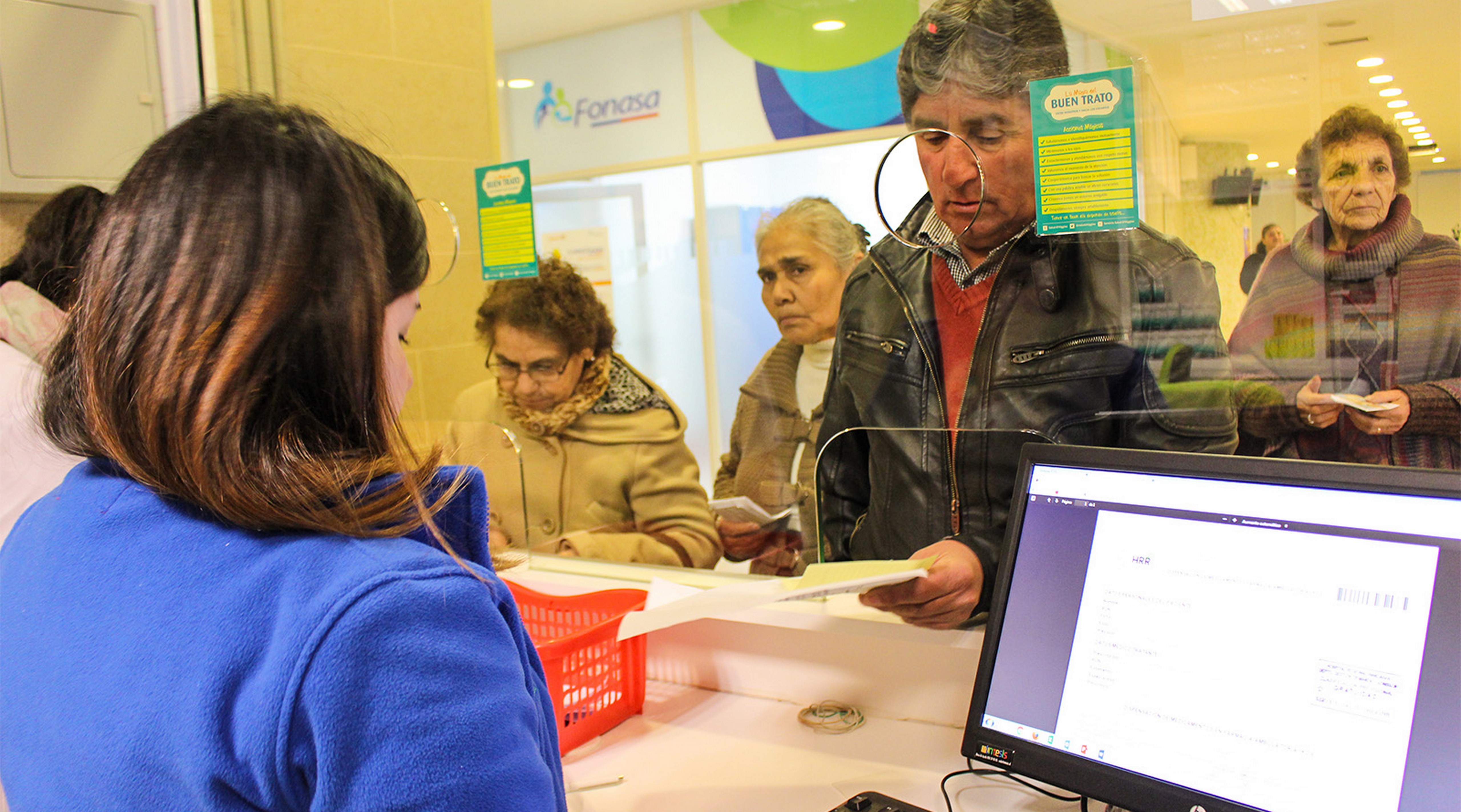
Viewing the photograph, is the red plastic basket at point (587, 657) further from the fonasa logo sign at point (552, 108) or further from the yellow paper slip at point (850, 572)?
the fonasa logo sign at point (552, 108)

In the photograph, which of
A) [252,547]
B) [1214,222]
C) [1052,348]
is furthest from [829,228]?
[252,547]

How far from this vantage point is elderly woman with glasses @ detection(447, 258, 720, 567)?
190 centimetres

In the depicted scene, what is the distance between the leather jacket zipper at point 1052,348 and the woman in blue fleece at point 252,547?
0.93 meters

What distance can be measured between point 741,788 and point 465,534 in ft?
1.94

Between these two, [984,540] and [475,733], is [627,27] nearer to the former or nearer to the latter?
[984,540]

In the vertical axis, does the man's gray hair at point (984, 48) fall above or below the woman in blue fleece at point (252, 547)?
above

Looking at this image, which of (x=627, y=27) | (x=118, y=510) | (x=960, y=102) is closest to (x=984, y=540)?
(x=960, y=102)

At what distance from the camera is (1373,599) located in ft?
2.66

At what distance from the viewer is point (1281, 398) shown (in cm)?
128

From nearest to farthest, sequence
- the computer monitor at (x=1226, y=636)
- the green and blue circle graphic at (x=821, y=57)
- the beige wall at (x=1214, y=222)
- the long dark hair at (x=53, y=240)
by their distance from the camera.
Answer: the computer monitor at (x=1226, y=636) → the beige wall at (x=1214, y=222) → the green and blue circle graphic at (x=821, y=57) → the long dark hair at (x=53, y=240)

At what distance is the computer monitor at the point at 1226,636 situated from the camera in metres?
0.79

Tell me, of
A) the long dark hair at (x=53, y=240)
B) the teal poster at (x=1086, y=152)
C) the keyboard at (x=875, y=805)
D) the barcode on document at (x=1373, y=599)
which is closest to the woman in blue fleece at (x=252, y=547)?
the keyboard at (x=875, y=805)

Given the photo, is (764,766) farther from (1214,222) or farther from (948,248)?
(1214,222)

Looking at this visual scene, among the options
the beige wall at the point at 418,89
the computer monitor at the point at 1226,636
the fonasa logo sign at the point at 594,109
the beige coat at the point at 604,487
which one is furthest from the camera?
the beige wall at the point at 418,89
